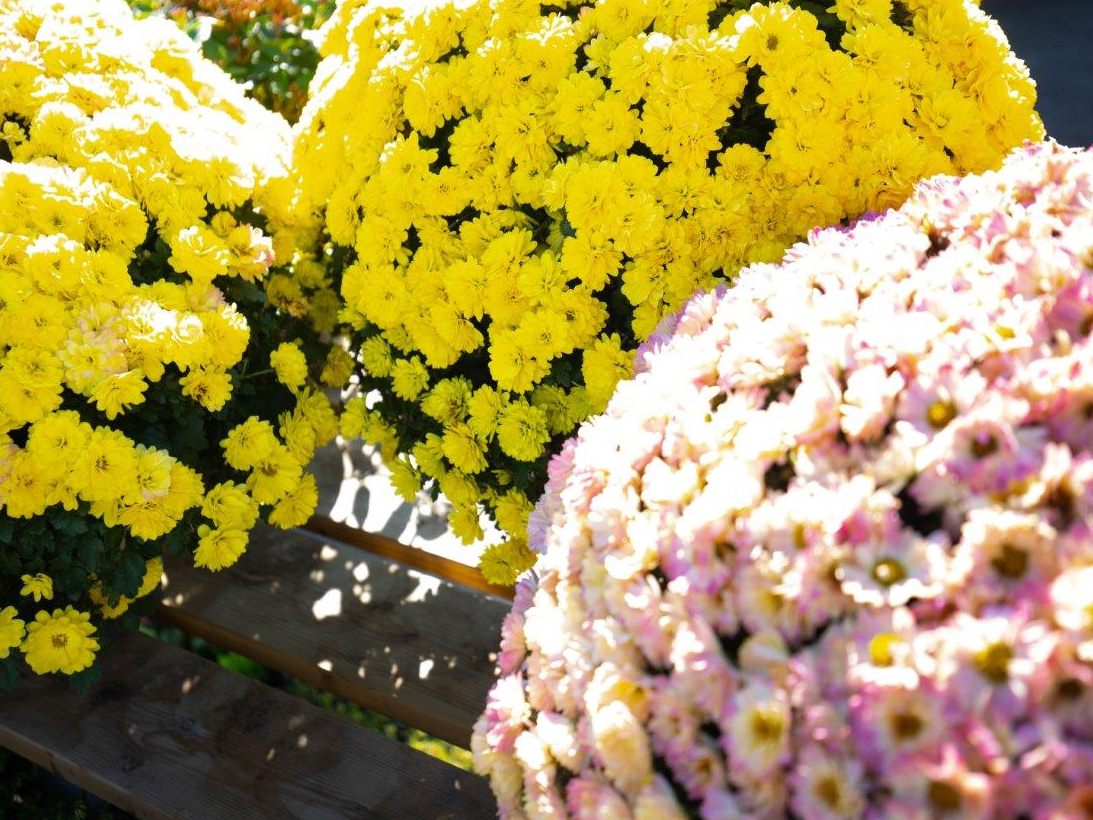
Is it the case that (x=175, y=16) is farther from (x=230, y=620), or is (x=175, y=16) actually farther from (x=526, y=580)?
(x=526, y=580)

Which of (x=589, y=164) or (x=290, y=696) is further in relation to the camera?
(x=290, y=696)

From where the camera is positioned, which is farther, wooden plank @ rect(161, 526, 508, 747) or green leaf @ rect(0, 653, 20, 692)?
wooden plank @ rect(161, 526, 508, 747)

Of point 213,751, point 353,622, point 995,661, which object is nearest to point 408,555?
point 353,622

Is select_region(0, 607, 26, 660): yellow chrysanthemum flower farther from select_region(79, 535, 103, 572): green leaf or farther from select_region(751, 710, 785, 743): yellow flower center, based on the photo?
select_region(751, 710, 785, 743): yellow flower center

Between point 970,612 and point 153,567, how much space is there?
1535 millimetres

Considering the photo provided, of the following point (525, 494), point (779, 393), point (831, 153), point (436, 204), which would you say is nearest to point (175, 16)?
point (436, 204)

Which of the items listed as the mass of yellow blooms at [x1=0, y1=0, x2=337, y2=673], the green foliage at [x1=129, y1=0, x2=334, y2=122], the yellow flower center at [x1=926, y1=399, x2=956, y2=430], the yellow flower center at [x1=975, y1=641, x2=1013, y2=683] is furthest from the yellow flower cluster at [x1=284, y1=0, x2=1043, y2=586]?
the green foliage at [x1=129, y1=0, x2=334, y2=122]

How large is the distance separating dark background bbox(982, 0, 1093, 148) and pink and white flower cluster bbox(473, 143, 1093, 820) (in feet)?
11.8

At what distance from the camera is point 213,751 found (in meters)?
1.89

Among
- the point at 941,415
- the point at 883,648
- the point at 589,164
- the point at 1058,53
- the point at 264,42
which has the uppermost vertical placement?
the point at 1058,53

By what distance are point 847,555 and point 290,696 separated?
4.75 feet

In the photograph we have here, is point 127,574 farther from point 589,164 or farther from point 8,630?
point 589,164

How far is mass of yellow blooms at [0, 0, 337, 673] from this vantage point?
1.59 metres

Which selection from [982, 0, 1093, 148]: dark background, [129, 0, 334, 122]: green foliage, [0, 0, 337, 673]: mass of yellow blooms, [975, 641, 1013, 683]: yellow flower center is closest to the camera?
[975, 641, 1013, 683]: yellow flower center
